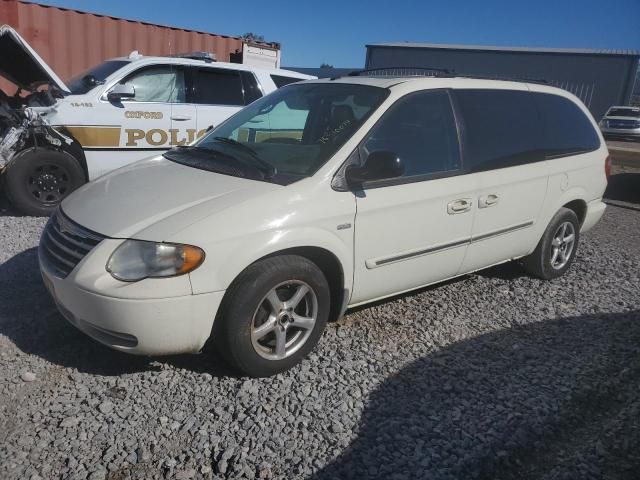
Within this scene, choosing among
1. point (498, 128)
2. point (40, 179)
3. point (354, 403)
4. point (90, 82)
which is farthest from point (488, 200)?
point (40, 179)

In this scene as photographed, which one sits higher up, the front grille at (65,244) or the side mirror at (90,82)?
the side mirror at (90,82)

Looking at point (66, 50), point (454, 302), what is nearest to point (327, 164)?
point (454, 302)

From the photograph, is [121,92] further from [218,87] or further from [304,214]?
[304,214]

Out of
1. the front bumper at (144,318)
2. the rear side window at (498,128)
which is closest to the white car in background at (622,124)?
the rear side window at (498,128)

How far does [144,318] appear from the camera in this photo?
8.55ft

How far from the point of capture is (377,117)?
3.33m

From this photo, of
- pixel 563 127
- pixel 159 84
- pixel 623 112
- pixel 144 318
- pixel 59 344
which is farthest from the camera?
pixel 623 112

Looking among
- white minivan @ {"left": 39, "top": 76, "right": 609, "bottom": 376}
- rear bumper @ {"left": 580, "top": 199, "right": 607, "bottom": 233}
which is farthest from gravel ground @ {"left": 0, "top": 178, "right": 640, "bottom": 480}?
rear bumper @ {"left": 580, "top": 199, "right": 607, "bottom": 233}

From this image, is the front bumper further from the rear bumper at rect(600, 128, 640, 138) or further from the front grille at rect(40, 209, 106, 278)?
the rear bumper at rect(600, 128, 640, 138)

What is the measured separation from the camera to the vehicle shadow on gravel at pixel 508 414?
7.91 feet

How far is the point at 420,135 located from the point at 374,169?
644 mm

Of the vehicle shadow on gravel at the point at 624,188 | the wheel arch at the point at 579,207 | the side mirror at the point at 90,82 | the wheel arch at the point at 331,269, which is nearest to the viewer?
the wheel arch at the point at 331,269

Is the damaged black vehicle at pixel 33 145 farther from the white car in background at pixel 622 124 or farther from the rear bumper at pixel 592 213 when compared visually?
the white car in background at pixel 622 124

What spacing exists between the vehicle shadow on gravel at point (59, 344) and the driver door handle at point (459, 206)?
1.79 meters
